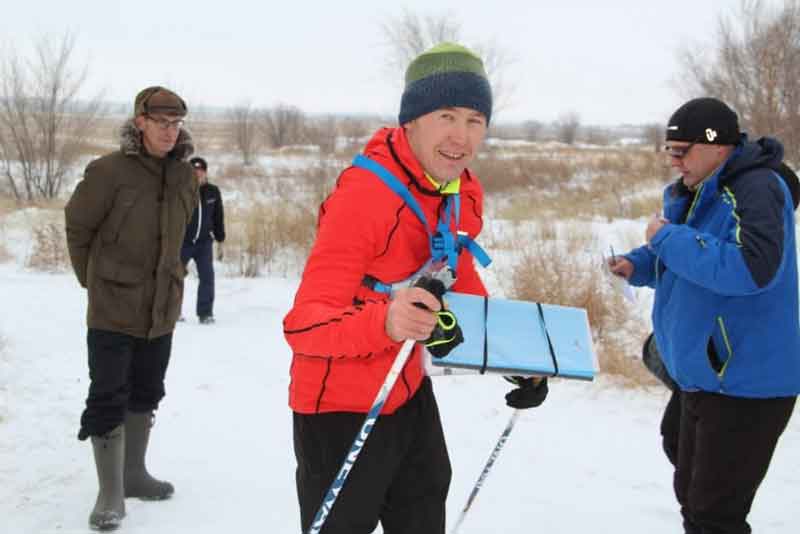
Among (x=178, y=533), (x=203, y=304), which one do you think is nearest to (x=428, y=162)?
(x=178, y=533)

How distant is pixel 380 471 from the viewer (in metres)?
1.87

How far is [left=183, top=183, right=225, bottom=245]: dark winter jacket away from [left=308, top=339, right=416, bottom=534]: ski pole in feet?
19.0

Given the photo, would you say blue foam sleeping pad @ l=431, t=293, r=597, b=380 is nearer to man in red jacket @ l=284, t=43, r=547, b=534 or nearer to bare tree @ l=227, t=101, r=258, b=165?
man in red jacket @ l=284, t=43, r=547, b=534

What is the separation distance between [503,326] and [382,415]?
405 mm

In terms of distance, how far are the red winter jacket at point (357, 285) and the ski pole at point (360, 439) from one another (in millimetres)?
59

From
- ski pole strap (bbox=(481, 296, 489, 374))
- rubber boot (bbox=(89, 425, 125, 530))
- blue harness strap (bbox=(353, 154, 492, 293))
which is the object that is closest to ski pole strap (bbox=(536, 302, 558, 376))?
ski pole strap (bbox=(481, 296, 489, 374))

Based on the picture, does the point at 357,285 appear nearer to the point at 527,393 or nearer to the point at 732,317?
the point at 527,393

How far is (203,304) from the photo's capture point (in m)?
7.08

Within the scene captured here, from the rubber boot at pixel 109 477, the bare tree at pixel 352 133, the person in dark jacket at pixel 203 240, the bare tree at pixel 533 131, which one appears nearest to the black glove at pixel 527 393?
the rubber boot at pixel 109 477

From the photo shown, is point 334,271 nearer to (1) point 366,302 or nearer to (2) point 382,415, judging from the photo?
(1) point 366,302

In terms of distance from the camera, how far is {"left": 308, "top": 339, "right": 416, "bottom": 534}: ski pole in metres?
1.73

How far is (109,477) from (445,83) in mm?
2369

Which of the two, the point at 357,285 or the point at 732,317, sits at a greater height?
the point at 357,285

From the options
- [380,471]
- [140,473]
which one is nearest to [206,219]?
[140,473]
